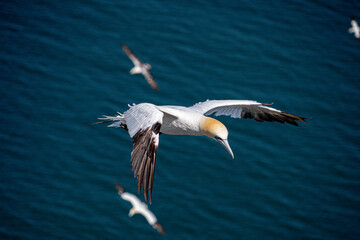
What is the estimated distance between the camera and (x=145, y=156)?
918 cm

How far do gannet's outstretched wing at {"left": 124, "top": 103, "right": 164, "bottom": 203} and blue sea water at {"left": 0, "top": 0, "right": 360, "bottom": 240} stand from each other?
301 inches

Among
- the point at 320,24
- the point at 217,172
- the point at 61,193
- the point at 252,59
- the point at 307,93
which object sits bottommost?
the point at 61,193

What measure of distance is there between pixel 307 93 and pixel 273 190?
4.85 meters

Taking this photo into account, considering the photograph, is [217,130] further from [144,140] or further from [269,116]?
[269,116]

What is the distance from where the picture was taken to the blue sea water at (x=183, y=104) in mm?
17609

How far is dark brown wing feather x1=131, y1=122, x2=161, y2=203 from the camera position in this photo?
887cm

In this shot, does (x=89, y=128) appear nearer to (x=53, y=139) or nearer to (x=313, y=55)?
(x=53, y=139)

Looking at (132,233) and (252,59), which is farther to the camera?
(252,59)

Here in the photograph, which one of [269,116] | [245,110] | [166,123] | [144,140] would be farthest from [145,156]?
[269,116]

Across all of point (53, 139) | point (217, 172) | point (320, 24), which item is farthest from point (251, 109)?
point (320, 24)

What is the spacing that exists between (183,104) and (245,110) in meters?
7.08

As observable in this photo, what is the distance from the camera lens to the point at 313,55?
23.0 metres

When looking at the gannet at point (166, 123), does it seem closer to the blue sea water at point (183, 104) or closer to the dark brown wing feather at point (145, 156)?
the dark brown wing feather at point (145, 156)

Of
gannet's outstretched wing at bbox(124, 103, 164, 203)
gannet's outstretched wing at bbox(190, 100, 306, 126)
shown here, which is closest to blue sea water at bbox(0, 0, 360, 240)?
gannet's outstretched wing at bbox(190, 100, 306, 126)
